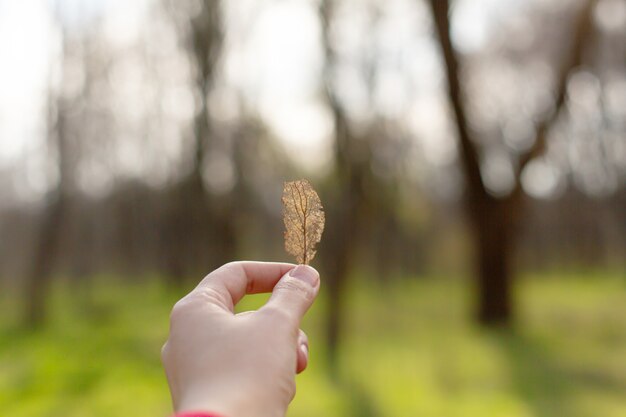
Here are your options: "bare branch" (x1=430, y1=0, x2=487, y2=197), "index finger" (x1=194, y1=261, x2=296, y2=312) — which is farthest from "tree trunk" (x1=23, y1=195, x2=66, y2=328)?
"index finger" (x1=194, y1=261, x2=296, y2=312)

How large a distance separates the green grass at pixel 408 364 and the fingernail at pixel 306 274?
580 centimetres

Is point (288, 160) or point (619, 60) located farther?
point (619, 60)

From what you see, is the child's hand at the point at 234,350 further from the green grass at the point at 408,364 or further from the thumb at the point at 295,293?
the green grass at the point at 408,364

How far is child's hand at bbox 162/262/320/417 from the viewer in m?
1.13

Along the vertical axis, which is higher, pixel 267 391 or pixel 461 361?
pixel 267 391

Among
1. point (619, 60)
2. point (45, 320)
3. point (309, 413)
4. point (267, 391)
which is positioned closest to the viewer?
point (267, 391)

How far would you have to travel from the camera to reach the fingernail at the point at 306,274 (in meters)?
1.42

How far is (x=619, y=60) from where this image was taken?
53.6ft

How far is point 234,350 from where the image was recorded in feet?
3.89

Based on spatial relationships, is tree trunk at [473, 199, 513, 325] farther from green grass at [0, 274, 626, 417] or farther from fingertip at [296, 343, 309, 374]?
fingertip at [296, 343, 309, 374]

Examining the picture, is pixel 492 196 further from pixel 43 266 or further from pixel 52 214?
pixel 43 266

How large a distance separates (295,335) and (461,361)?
320 inches

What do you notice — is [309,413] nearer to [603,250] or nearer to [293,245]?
[293,245]

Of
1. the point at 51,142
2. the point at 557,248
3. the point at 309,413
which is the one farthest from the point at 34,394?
the point at 557,248
